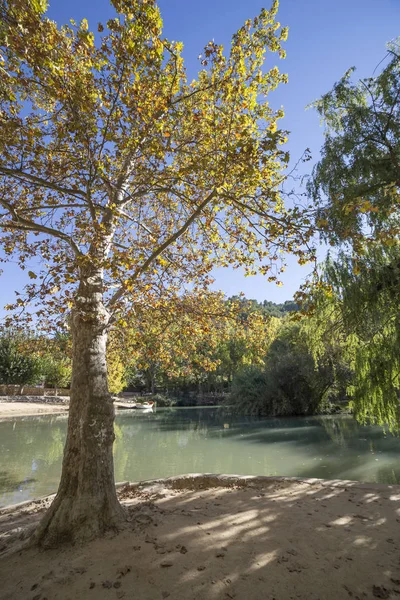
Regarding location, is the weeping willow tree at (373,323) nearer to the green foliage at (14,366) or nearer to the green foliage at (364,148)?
the green foliage at (364,148)

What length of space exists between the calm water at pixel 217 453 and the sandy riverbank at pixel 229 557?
5.71 metres

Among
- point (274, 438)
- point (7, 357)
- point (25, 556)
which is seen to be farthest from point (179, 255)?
point (7, 357)

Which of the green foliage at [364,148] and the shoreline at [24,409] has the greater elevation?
the green foliage at [364,148]

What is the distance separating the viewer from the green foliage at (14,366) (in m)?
32.9

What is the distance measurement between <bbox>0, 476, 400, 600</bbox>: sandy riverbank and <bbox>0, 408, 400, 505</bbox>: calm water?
571 cm

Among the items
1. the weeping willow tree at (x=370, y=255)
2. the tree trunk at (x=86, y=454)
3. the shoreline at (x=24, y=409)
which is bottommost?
the shoreline at (x=24, y=409)

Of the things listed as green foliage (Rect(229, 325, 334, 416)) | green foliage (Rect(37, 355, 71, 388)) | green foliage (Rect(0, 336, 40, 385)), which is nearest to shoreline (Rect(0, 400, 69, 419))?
green foliage (Rect(0, 336, 40, 385))

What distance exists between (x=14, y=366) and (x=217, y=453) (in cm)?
2826

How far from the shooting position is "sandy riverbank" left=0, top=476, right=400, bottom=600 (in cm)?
250

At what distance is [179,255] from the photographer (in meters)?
7.29

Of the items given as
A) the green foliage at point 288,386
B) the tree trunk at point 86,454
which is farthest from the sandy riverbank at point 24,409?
the tree trunk at point 86,454

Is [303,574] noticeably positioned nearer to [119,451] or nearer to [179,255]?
[179,255]

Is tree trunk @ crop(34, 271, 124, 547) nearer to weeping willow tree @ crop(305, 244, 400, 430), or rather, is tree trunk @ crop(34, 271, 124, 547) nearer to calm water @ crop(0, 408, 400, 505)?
weeping willow tree @ crop(305, 244, 400, 430)

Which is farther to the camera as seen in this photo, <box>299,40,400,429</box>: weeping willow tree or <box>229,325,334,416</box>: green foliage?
<box>229,325,334,416</box>: green foliage
